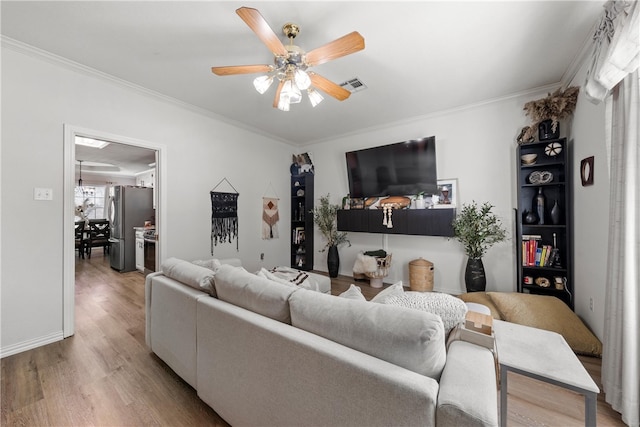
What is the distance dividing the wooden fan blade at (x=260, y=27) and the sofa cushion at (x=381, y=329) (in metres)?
1.60

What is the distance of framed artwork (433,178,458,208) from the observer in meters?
3.42

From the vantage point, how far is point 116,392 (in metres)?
1.60

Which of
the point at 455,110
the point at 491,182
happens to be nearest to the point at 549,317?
the point at 491,182

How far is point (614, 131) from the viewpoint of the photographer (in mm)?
1479

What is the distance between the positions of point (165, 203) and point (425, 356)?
3244 mm

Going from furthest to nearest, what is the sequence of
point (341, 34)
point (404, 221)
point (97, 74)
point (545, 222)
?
point (404, 221) → point (545, 222) → point (97, 74) → point (341, 34)

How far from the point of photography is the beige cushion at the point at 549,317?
2037 millimetres

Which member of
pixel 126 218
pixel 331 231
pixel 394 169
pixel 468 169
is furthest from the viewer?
pixel 126 218

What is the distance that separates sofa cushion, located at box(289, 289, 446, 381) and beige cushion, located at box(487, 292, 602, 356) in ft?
6.88

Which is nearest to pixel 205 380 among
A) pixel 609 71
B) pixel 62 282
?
pixel 62 282

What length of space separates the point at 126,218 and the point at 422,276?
5.60 m

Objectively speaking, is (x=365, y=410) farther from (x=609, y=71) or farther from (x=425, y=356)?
(x=609, y=71)

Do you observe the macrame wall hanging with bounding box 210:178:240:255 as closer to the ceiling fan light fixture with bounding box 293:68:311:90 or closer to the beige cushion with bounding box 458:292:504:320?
the ceiling fan light fixture with bounding box 293:68:311:90

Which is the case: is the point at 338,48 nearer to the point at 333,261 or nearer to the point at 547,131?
the point at 547,131
